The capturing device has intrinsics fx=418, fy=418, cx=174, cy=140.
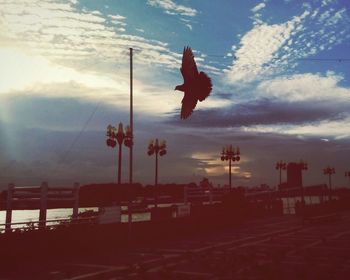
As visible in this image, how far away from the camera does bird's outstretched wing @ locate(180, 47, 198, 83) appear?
130 inches

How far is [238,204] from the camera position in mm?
35594

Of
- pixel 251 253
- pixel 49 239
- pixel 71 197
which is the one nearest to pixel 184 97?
pixel 251 253

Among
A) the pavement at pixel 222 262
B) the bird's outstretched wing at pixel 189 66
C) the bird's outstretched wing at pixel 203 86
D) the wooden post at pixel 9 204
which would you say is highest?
the bird's outstretched wing at pixel 189 66

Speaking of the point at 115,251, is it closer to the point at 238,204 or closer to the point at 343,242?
the point at 343,242

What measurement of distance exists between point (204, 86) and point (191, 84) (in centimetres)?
11

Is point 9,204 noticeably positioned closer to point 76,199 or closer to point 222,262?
point 76,199

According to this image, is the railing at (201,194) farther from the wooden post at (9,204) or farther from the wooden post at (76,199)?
the wooden post at (9,204)

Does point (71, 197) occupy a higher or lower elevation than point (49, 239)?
higher

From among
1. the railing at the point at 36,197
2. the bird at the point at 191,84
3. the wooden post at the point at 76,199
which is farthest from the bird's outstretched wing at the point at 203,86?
→ the wooden post at the point at 76,199

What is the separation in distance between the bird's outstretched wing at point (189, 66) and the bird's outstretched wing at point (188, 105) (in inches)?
5.5

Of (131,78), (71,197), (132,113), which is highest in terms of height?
(131,78)

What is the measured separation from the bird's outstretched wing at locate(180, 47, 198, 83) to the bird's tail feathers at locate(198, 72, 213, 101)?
0.06m

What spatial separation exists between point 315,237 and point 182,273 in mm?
12402

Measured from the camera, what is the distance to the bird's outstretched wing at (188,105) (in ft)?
11.0
